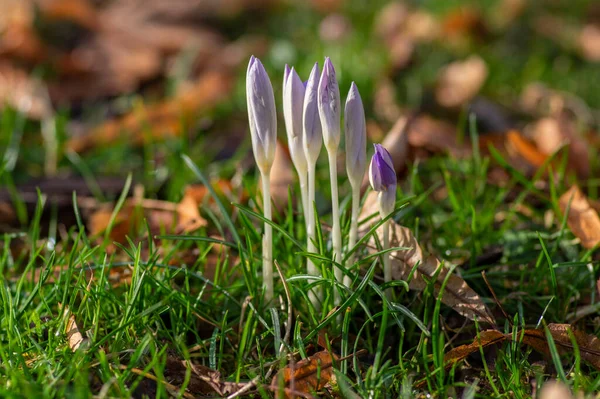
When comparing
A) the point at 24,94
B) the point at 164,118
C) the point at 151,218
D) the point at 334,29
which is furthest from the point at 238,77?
the point at 151,218

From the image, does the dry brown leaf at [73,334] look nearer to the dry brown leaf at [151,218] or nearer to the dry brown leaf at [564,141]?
the dry brown leaf at [151,218]

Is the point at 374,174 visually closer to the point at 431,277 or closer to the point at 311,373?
→ the point at 431,277

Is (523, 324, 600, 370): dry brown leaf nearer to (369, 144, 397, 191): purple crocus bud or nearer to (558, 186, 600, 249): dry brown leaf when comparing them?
(558, 186, 600, 249): dry brown leaf

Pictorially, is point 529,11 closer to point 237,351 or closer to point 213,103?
point 213,103

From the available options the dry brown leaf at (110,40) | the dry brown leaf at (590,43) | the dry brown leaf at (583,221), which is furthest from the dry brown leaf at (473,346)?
the dry brown leaf at (590,43)

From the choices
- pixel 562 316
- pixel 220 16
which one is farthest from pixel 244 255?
pixel 220 16

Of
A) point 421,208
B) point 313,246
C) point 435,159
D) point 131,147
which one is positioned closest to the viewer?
point 313,246

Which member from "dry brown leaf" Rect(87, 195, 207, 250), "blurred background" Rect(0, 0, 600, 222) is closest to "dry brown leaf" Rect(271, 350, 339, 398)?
"dry brown leaf" Rect(87, 195, 207, 250)
